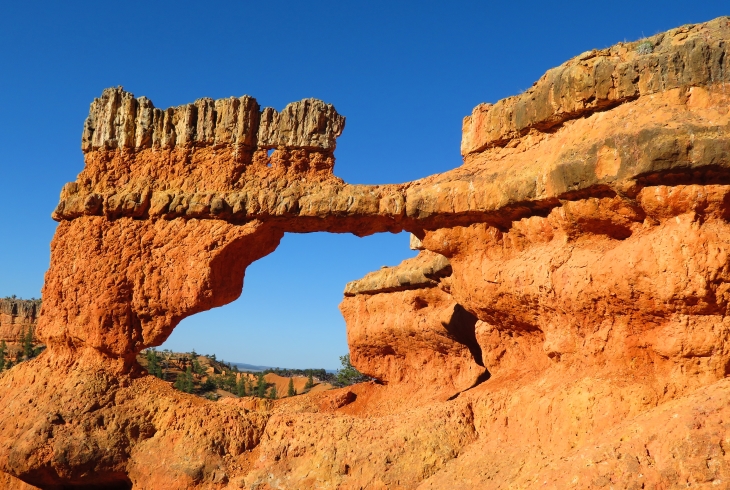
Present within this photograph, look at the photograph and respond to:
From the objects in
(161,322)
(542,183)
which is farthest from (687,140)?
(161,322)

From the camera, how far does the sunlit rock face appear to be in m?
8.25

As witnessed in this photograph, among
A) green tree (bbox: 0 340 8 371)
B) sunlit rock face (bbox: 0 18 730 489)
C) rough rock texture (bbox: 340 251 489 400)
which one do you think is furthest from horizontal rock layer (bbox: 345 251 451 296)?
green tree (bbox: 0 340 8 371)

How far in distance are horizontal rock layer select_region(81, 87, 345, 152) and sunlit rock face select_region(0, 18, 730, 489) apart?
0.13 feet

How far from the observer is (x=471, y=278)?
456 inches

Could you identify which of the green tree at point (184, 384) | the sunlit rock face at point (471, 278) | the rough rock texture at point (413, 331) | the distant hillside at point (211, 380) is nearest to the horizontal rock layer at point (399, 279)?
the rough rock texture at point (413, 331)

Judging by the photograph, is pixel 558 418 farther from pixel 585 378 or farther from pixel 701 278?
pixel 701 278

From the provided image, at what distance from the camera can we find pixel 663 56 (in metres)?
9.11

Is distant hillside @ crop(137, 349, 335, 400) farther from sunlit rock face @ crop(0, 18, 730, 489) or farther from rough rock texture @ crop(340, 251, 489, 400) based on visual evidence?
sunlit rock face @ crop(0, 18, 730, 489)

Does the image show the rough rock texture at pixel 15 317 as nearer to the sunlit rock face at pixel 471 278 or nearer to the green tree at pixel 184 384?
the green tree at pixel 184 384

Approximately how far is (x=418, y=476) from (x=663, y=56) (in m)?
6.81

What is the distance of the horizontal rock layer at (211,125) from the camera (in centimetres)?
A: 1345

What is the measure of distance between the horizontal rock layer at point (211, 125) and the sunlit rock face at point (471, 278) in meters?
0.04

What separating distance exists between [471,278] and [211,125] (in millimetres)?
5886

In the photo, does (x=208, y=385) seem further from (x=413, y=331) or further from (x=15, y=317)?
(x=413, y=331)
